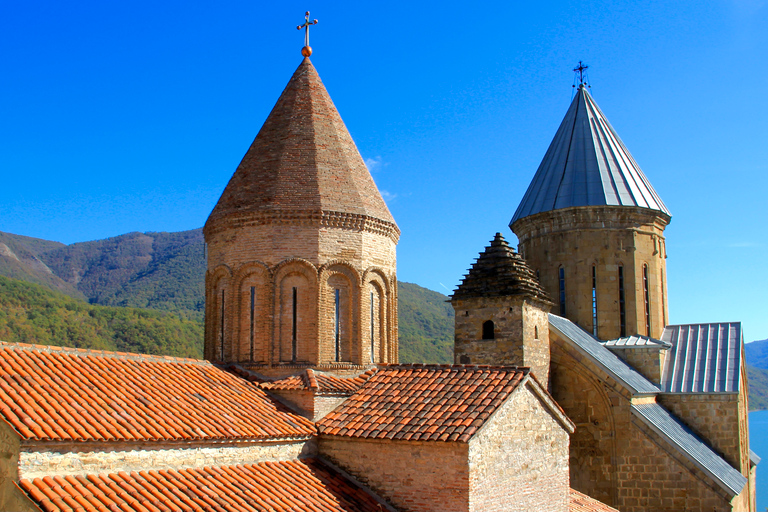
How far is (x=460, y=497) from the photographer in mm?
9812

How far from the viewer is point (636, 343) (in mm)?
18750

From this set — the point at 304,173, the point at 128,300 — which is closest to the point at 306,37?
the point at 304,173

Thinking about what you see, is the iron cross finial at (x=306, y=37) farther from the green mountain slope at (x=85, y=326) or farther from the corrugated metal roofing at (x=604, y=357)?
the green mountain slope at (x=85, y=326)

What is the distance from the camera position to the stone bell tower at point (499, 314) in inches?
544

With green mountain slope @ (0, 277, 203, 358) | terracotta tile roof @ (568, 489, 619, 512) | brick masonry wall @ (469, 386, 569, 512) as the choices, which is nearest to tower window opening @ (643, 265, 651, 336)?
terracotta tile roof @ (568, 489, 619, 512)

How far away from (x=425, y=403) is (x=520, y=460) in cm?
176

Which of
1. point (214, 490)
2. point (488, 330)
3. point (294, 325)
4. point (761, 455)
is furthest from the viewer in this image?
point (761, 455)

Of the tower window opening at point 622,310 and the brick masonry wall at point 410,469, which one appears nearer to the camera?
the brick masonry wall at point 410,469

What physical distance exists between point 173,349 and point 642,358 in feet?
86.6

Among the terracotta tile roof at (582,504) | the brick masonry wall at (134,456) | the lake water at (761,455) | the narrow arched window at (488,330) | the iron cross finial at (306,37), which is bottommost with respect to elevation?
the lake water at (761,455)

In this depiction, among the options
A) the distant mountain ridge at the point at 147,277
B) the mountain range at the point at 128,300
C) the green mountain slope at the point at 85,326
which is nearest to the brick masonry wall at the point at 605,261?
the mountain range at the point at 128,300

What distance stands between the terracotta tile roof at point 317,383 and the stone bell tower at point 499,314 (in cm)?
259

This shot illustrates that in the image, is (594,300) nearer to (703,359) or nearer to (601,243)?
(601,243)

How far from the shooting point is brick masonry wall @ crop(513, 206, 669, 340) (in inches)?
766
